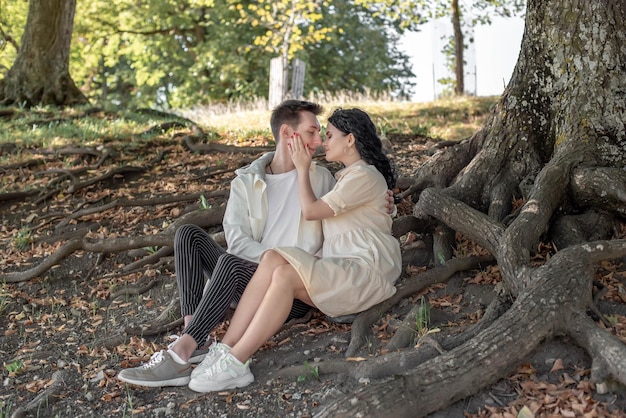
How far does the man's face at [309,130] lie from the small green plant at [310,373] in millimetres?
1594

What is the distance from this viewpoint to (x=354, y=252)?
5.17m

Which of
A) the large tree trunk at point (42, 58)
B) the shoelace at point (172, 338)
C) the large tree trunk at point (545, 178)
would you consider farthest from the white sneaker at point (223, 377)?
the large tree trunk at point (42, 58)

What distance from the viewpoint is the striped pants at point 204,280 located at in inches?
200

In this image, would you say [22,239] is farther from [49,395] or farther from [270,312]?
[270,312]

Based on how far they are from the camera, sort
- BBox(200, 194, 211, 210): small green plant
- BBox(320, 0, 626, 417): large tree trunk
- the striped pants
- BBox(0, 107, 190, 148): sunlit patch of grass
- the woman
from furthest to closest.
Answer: BBox(0, 107, 190, 148): sunlit patch of grass < BBox(200, 194, 211, 210): small green plant < the striped pants < the woman < BBox(320, 0, 626, 417): large tree trunk

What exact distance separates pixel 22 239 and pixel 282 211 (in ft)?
12.8

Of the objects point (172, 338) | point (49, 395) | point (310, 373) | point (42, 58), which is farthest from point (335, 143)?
point (42, 58)

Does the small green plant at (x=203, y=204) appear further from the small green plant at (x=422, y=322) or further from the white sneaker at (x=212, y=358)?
the small green plant at (x=422, y=322)

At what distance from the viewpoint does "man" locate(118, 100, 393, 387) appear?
4969mm

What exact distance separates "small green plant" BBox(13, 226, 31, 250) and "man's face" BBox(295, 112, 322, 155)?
4116 millimetres

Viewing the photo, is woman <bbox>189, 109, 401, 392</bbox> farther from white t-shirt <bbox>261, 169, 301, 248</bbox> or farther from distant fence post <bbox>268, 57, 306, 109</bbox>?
distant fence post <bbox>268, 57, 306, 109</bbox>

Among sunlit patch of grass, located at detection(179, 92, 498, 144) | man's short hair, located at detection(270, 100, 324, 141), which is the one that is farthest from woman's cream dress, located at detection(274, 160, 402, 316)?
sunlit patch of grass, located at detection(179, 92, 498, 144)

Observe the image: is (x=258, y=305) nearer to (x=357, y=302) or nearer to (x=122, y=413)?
(x=357, y=302)

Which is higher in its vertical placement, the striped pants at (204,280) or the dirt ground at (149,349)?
the striped pants at (204,280)
